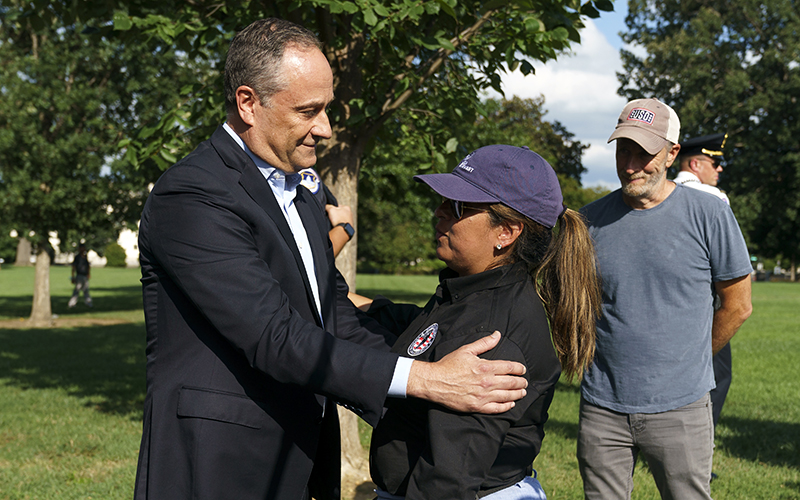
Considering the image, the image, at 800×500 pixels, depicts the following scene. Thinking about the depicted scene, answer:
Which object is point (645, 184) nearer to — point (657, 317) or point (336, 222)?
point (657, 317)

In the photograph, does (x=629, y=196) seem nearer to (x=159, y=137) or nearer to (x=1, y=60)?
(x=159, y=137)

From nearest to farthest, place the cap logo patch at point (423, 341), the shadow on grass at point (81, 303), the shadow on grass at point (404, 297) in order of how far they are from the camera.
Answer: the cap logo patch at point (423, 341) → the shadow on grass at point (81, 303) → the shadow on grass at point (404, 297)

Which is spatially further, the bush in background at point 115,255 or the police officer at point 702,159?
the bush in background at point 115,255

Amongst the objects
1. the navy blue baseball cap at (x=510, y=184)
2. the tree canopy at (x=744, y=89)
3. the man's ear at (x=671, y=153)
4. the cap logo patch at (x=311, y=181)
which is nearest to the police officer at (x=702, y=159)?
the man's ear at (x=671, y=153)

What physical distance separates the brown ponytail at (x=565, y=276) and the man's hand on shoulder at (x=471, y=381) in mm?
475

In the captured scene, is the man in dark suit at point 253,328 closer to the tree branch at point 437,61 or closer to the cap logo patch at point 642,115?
the cap logo patch at point 642,115

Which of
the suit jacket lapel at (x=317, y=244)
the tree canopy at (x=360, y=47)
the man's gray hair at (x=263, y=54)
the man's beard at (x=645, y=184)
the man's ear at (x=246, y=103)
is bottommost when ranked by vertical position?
the suit jacket lapel at (x=317, y=244)

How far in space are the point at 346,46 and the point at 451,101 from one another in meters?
0.98

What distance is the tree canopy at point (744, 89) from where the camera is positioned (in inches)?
1527

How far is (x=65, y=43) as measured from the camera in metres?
16.6

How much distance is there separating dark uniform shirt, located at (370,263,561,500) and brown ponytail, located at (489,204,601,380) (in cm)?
9

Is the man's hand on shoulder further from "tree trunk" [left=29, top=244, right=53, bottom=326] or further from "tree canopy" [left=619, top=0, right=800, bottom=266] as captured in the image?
"tree canopy" [left=619, top=0, right=800, bottom=266]

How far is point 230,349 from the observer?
2.14 m

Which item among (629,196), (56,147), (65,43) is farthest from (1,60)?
(629,196)
